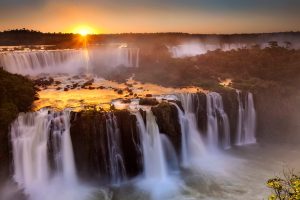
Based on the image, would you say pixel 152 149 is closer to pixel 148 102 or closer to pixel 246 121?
pixel 148 102

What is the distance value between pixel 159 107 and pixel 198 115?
4.78 m

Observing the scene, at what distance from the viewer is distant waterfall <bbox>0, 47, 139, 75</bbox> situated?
1378 inches

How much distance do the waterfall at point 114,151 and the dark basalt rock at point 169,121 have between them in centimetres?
268

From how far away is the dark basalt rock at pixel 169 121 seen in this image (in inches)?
877

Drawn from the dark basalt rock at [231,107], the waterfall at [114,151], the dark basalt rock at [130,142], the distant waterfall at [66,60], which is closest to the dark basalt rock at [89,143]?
the waterfall at [114,151]

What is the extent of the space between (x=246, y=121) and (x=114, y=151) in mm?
12990

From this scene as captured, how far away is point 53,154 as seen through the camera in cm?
1995

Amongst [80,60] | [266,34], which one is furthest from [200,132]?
[266,34]

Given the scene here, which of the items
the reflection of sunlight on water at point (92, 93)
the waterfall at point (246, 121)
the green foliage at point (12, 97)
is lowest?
the waterfall at point (246, 121)

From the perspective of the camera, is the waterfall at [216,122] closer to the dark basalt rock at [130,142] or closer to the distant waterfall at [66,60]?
the dark basalt rock at [130,142]

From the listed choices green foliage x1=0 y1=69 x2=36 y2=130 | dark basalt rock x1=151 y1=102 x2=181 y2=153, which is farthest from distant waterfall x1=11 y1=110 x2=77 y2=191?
dark basalt rock x1=151 y1=102 x2=181 y2=153

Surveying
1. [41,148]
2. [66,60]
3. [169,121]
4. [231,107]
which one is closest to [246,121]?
[231,107]

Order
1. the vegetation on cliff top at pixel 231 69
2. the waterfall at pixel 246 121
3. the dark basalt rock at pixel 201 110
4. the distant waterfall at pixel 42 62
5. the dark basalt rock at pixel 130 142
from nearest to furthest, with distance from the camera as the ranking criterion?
1. the dark basalt rock at pixel 130 142
2. the dark basalt rock at pixel 201 110
3. the waterfall at pixel 246 121
4. the vegetation on cliff top at pixel 231 69
5. the distant waterfall at pixel 42 62

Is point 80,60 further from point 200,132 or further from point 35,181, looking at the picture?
point 35,181
